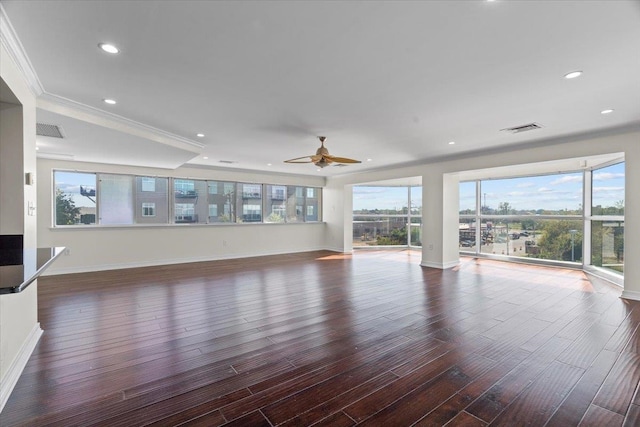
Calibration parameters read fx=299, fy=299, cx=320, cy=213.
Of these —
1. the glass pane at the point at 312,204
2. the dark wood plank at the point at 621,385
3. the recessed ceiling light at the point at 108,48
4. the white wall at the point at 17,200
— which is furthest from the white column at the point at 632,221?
the glass pane at the point at 312,204

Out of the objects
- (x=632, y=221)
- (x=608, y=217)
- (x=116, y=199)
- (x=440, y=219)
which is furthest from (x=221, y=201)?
(x=608, y=217)

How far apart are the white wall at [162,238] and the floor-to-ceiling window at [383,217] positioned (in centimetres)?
149

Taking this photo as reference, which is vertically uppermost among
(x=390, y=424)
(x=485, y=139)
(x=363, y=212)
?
(x=485, y=139)

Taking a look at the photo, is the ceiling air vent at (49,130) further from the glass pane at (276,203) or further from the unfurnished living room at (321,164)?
the glass pane at (276,203)

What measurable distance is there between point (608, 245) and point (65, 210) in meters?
10.6

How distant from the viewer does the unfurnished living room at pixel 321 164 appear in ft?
6.14

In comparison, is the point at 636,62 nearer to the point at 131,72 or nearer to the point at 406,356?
the point at 406,356

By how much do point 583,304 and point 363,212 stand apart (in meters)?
6.38

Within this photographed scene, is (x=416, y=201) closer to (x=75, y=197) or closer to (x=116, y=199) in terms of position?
(x=116, y=199)

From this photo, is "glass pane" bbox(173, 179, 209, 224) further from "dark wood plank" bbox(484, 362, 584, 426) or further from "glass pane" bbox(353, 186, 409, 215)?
"dark wood plank" bbox(484, 362, 584, 426)

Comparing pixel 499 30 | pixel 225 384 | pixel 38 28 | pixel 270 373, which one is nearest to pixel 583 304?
pixel 499 30

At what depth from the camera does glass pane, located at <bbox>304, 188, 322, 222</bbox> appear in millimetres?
9773

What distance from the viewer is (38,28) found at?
194 cm

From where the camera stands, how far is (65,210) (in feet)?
19.8
